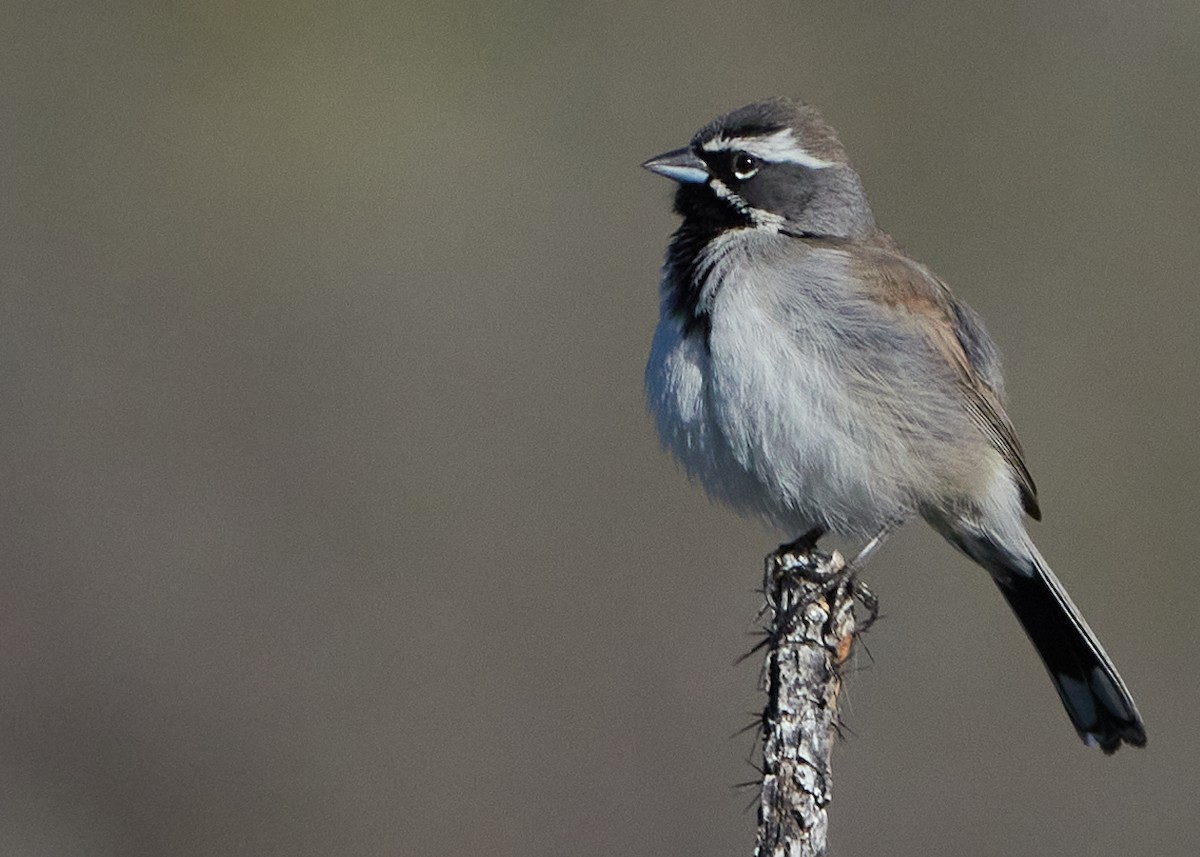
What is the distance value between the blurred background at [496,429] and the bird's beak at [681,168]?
3.51 metres

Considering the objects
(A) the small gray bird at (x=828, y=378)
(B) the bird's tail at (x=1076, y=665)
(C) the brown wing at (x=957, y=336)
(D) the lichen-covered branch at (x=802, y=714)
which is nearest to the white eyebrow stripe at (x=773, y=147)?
(A) the small gray bird at (x=828, y=378)

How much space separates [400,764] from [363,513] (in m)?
2.12

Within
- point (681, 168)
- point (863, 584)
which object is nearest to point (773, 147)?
point (681, 168)

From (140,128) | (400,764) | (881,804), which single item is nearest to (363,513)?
(400,764)

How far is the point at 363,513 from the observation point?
12.6 m

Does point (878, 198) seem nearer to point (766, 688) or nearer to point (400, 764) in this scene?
point (400, 764)

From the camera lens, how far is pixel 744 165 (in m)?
8.37

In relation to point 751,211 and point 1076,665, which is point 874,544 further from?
point 751,211

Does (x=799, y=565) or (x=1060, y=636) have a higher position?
(x=1060, y=636)

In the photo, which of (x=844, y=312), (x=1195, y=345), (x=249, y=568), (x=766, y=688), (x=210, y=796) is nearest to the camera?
(x=766, y=688)

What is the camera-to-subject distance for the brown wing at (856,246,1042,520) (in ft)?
27.2

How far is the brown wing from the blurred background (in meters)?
2.52

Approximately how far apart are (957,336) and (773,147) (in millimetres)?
1316

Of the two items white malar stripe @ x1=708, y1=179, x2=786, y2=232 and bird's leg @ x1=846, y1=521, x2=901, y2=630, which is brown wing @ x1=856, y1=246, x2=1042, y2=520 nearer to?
white malar stripe @ x1=708, y1=179, x2=786, y2=232
